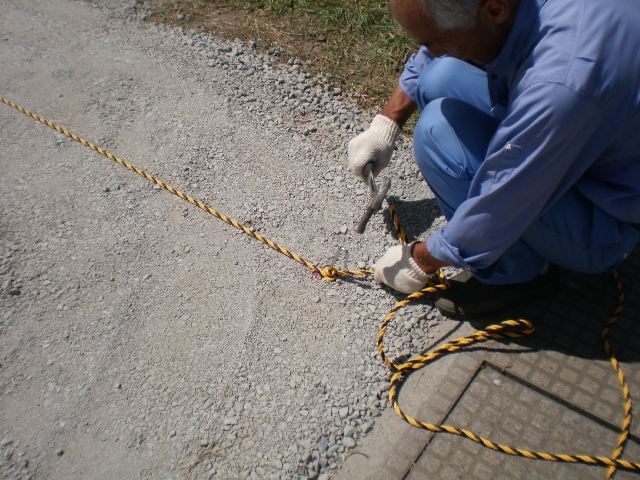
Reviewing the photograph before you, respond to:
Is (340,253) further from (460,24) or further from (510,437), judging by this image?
(460,24)

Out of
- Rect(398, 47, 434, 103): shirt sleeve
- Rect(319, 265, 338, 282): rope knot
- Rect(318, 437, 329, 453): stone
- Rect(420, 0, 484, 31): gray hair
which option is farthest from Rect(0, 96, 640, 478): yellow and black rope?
Rect(420, 0, 484, 31): gray hair

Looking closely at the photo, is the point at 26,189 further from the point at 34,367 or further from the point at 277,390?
the point at 277,390

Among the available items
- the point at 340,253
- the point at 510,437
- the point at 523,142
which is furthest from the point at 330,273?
the point at 523,142

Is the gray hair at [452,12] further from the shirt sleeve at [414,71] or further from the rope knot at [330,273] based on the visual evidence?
the rope knot at [330,273]

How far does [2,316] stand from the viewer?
2.23m

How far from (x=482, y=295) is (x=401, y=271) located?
13.7 inches

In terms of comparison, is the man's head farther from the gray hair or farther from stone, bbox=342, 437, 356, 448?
stone, bbox=342, 437, 356, 448

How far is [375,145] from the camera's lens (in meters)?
2.49

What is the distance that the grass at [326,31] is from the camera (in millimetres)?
3445

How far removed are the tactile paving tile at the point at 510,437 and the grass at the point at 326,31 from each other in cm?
186

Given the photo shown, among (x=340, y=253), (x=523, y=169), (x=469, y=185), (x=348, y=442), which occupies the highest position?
(x=523, y=169)

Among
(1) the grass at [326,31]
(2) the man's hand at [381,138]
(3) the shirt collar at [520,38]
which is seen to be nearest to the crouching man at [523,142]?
(3) the shirt collar at [520,38]

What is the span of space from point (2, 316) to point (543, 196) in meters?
2.07

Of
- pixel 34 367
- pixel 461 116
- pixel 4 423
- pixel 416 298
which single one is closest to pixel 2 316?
pixel 34 367
